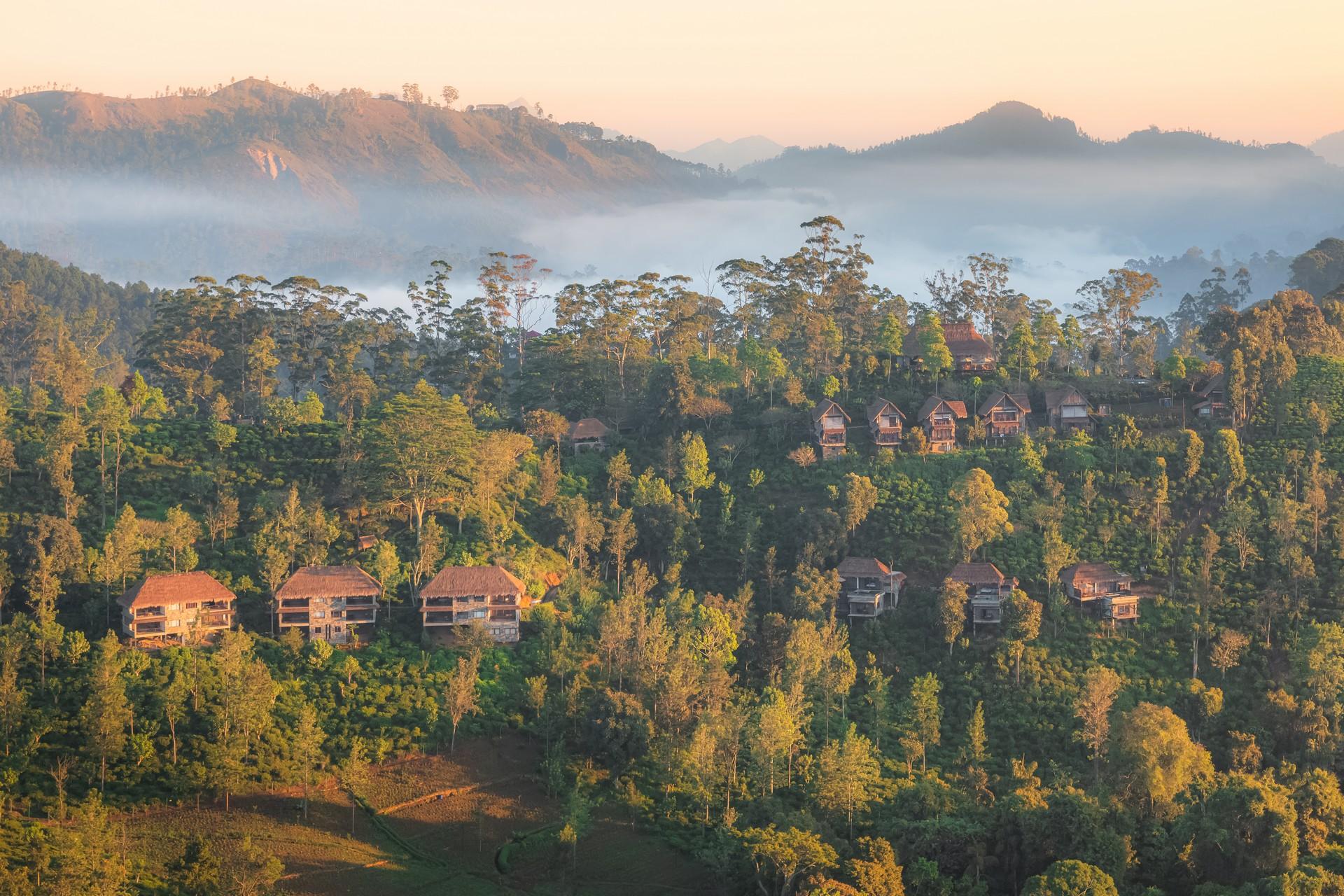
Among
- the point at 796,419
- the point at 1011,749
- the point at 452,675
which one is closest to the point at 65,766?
the point at 452,675

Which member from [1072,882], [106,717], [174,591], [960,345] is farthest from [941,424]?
[106,717]

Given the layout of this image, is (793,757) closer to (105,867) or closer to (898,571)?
(898,571)

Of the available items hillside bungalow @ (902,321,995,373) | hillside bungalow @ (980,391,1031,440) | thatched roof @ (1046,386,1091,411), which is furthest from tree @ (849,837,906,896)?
hillside bungalow @ (902,321,995,373)

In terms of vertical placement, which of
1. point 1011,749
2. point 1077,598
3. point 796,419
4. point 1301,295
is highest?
point 1301,295

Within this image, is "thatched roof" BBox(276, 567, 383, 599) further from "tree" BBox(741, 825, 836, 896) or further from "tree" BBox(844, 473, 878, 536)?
"tree" BBox(844, 473, 878, 536)

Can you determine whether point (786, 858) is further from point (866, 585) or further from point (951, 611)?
point (866, 585)

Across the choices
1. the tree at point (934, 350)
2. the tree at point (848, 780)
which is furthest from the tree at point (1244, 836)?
the tree at point (934, 350)

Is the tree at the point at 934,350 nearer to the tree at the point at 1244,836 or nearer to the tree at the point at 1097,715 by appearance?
the tree at the point at 1097,715
